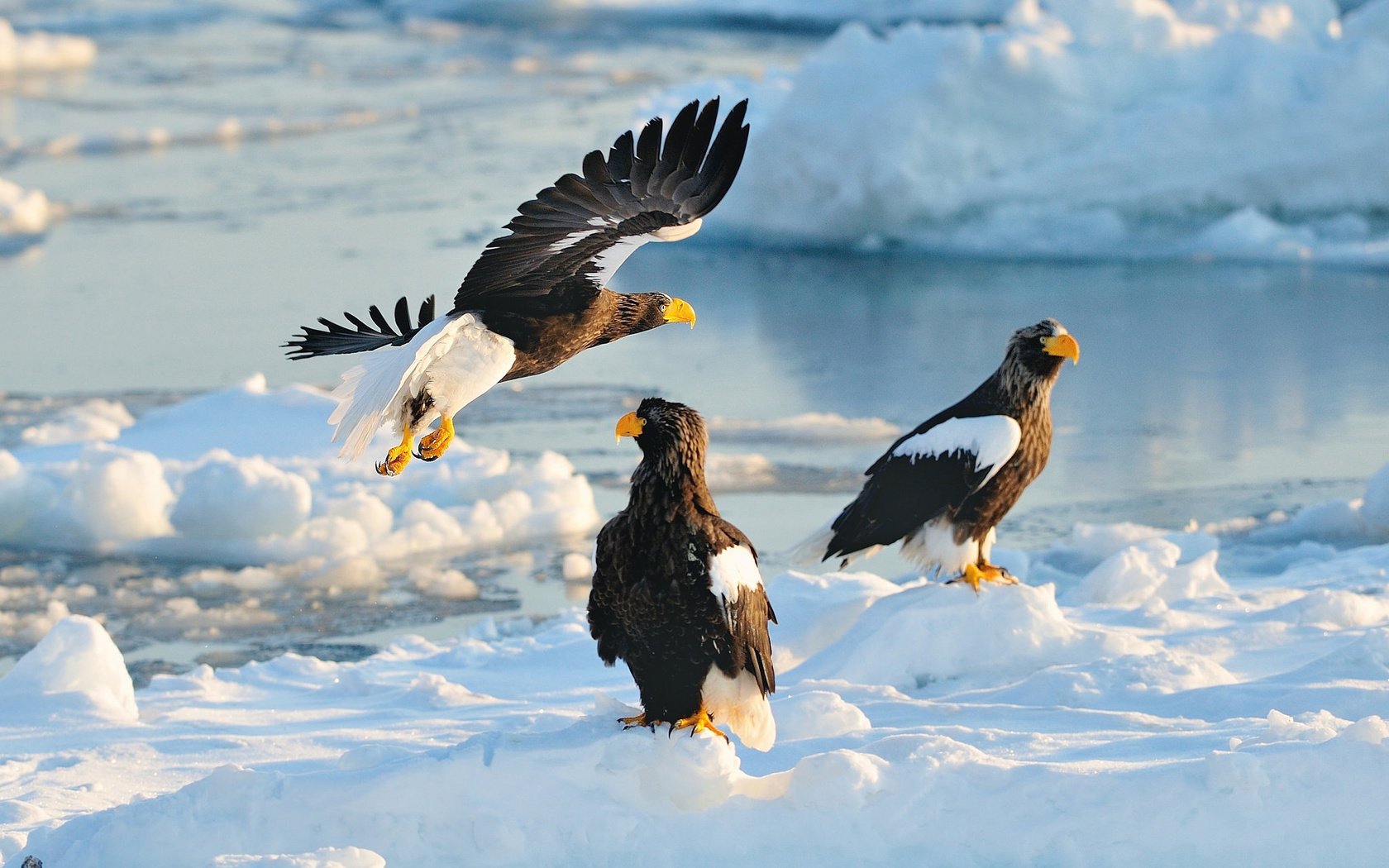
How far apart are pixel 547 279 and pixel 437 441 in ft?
1.74

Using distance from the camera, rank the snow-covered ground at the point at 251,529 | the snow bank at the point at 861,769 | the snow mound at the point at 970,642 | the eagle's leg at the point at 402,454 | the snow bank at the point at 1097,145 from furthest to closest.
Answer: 1. the snow bank at the point at 1097,145
2. the snow-covered ground at the point at 251,529
3. the snow mound at the point at 970,642
4. the eagle's leg at the point at 402,454
5. the snow bank at the point at 861,769

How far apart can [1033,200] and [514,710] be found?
8.23 meters

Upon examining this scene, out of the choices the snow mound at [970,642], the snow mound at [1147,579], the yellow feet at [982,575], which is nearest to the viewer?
the snow mound at [970,642]

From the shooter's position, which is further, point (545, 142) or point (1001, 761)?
point (545, 142)

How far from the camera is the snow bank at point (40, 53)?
2173 cm

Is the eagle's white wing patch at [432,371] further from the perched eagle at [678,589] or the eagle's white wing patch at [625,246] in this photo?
the perched eagle at [678,589]

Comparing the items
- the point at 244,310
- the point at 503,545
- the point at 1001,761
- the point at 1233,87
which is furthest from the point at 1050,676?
the point at 1233,87

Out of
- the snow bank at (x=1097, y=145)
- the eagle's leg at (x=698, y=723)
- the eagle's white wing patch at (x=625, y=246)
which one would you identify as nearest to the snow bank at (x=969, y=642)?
the eagle's white wing patch at (x=625, y=246)

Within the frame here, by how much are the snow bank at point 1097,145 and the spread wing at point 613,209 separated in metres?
7.68

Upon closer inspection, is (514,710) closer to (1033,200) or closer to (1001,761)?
(1001,761)

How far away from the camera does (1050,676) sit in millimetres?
4996

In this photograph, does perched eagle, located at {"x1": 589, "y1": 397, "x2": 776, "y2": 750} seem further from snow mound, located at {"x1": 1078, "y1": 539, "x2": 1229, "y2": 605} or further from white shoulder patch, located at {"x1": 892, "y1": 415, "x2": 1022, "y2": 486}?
snow mound, located at {"x1": 1078, "y1": 539, "x2": 1229, "y2": 605}

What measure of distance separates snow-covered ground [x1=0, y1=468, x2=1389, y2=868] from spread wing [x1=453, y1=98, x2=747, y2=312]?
116cm

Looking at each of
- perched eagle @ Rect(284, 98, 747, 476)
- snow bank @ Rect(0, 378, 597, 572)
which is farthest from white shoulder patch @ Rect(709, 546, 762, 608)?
snow bank @ Rect(0, 378, 597, 572)
